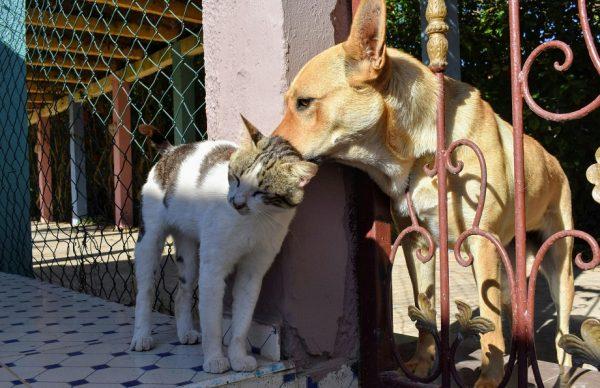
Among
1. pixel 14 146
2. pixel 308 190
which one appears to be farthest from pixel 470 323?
pixel 14 146

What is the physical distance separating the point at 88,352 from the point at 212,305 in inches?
31.9

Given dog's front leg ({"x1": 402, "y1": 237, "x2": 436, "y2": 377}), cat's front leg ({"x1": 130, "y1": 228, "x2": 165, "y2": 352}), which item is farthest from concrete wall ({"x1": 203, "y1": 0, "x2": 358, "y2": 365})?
cat's front leg ({"x1": 130, "y1": 228, "x2": 165, "y2": 352})

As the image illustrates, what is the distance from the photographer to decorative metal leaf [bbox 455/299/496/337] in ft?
5.63

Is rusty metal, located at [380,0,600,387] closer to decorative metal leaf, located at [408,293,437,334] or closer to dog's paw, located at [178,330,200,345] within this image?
decorative metal leaf, located at [408,293,437,334]

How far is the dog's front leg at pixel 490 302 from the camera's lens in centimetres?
186

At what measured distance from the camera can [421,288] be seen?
2297mm

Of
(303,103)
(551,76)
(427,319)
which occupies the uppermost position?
(551,76)

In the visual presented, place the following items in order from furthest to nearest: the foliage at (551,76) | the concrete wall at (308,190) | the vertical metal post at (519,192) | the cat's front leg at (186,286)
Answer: the foliage at (551,76), the cat's front leg at (186,286), the concrete wall at (308,190), the vertical metal post at (519,192)

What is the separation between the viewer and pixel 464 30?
266 inches

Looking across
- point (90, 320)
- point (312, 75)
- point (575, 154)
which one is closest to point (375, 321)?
point (312, 75)

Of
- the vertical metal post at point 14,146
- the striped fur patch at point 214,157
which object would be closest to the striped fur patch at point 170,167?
the striped fur patch at point 214,157

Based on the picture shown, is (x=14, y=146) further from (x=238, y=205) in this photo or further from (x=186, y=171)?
(x=238, y=205)

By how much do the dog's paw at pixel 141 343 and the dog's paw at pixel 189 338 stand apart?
0.14 meters

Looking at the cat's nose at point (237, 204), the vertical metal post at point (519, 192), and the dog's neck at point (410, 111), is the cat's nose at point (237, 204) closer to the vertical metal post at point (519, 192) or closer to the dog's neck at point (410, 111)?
the dog's neck at point (410, 111)
